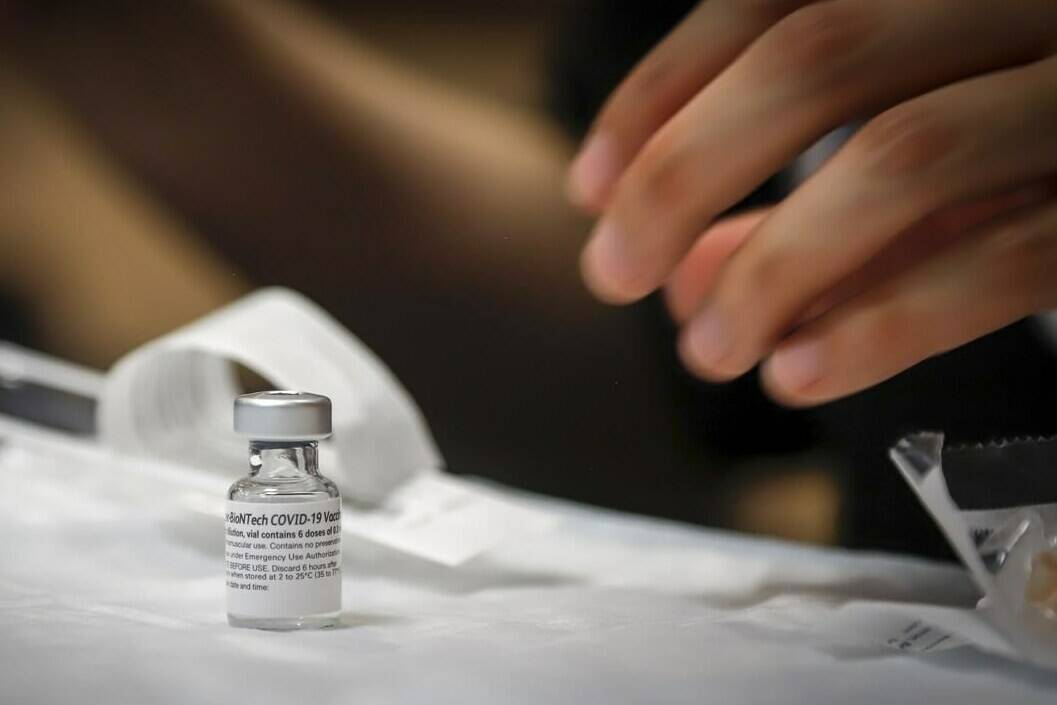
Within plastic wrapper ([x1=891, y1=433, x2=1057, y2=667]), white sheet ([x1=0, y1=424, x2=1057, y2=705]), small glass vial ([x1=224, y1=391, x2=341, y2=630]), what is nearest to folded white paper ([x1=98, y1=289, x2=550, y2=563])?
white sheet ([x1=0, y1=424, x2=1057, y2=705])

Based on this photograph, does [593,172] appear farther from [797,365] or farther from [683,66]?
[797,365]

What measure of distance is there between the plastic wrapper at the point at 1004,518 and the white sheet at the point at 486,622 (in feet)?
0.06

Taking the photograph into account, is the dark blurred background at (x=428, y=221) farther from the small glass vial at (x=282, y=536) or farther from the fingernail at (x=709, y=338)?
the small glass vial at (x=282, y=536)

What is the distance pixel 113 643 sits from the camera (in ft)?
1.85

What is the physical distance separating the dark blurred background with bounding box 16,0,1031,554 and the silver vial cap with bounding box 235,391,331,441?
39cm

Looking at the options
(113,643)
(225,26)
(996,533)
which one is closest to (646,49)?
(225,26)

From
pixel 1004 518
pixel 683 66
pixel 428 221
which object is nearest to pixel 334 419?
pixel 428 221

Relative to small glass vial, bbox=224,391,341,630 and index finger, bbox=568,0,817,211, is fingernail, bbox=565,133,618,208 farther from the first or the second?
small glass vial, bbox=224,391,341,630

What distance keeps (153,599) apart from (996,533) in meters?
0.43

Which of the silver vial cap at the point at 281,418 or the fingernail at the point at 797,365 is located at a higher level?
the fingernail at the point at 797,365

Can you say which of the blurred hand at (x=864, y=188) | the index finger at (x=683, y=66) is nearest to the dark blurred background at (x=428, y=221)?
the index finger at (x=683, y=66)

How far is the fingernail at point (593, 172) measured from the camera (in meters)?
0.80

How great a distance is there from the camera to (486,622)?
2.12 ft

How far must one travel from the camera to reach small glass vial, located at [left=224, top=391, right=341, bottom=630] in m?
0.58
